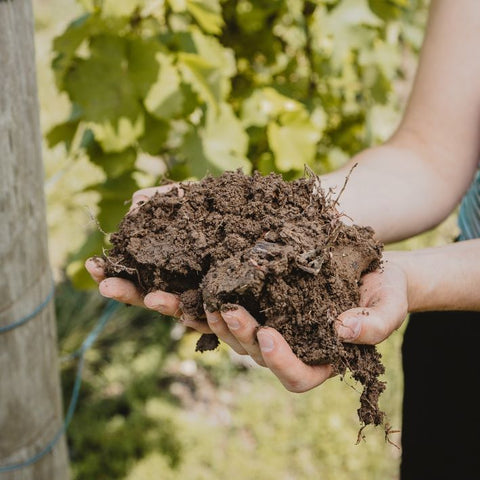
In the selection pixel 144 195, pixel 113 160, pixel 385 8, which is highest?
pixel 385 8

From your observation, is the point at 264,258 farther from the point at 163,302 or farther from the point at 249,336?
the point at 163,302

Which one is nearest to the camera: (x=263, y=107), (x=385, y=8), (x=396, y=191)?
(x=396, y=191)

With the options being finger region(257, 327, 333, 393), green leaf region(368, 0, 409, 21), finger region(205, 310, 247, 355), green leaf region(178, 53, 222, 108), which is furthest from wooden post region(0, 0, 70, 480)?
green leaf region(368, 0, 409, 21)

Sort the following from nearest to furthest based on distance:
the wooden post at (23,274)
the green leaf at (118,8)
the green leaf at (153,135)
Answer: the wooden post at (23,274), the green leaf at (118,8), the green leaf at (153,135)

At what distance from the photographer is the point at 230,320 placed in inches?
51.3

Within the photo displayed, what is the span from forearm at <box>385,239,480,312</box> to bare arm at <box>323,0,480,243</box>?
0.93 feet

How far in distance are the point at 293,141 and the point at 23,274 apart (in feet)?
4.21

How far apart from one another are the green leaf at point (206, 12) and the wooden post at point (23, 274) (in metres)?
0.72

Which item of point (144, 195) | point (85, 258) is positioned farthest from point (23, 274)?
point (85, 258)

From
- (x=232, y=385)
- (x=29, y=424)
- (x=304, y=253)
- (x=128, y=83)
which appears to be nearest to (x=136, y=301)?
(x=304, y=253)

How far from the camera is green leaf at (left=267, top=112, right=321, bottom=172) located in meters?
2.53

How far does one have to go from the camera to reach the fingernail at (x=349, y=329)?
4.34 ft

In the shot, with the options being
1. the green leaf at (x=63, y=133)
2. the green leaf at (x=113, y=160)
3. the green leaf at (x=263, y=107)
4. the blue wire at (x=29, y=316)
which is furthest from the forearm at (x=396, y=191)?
the green leaf at (x=63, y=133)

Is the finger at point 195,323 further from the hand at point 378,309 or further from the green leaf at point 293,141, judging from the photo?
the green leaf at point 293,141
